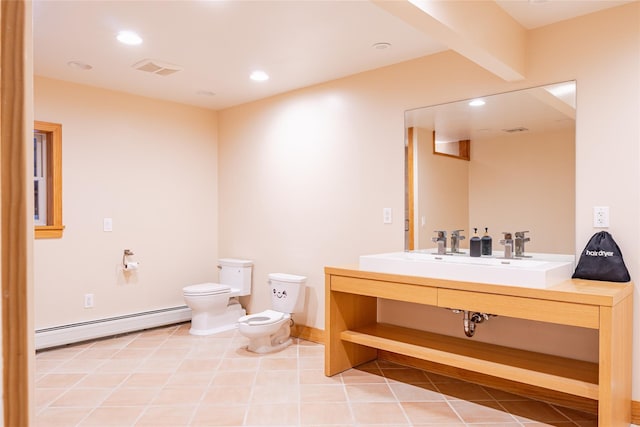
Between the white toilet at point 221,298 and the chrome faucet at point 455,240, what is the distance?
219cm

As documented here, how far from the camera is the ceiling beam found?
6.39 ft

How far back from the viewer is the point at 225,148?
492 cm

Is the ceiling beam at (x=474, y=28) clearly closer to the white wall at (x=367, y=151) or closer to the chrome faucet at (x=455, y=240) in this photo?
the white wall at (x=367, y=151)

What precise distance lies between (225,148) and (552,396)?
3820 mm

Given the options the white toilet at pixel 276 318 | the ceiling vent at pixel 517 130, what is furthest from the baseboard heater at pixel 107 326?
the ceiling vent at pixel 517 130

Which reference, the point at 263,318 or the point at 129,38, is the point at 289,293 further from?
the point at 129,38

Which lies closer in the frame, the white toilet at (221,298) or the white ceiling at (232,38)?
the white ceiling at (232,38)

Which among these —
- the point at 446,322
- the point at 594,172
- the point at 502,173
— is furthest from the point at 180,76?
the point at 594,172

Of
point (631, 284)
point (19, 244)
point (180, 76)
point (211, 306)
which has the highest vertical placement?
point (180, 76)

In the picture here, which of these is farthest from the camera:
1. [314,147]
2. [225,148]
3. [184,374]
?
[225,148]

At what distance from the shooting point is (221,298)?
14.2 feet

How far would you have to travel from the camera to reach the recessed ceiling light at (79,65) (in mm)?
3434

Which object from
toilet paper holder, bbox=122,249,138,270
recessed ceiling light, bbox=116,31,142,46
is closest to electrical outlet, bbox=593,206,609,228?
recessed ceiling light, bbox=116,31,142,46

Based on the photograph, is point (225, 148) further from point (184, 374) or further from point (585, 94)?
point (585, 94)
